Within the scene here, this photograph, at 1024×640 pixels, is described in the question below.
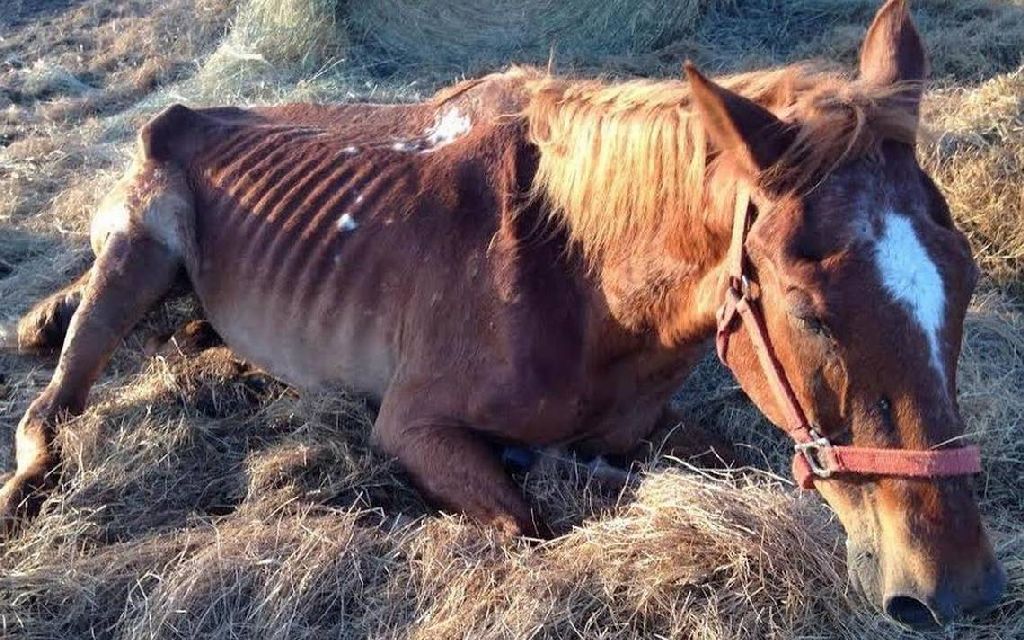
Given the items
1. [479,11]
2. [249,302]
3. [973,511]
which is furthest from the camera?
[479,11]

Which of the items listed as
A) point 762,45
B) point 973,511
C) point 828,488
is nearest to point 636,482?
Answer: point 828,488

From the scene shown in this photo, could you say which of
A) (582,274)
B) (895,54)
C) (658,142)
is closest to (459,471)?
(582,274)

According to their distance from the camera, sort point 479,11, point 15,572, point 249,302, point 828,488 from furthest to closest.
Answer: point 479,11
point 249,302
point 15,572
point 828,488

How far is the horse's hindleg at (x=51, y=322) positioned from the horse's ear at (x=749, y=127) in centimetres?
287

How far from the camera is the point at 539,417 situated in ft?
9.31

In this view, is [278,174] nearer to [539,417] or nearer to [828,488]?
[539,417]

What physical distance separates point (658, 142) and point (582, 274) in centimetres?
50

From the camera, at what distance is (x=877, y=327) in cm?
187

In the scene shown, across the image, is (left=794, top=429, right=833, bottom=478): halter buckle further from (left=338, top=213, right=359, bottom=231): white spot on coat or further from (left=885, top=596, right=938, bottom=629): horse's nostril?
(left=338, top=213, right=359, bottom=231): white spot on coat

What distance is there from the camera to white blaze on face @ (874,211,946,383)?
1.86 meters

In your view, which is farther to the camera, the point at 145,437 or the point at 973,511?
the point at 145,437

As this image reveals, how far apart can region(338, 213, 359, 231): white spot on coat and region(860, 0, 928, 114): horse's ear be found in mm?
1774

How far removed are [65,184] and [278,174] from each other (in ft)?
10.6

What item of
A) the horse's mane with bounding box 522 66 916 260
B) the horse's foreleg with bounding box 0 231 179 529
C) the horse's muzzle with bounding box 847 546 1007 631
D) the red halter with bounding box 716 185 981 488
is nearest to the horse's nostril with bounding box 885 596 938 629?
the horse's muzzle with bounding box 847 546 1007 631
